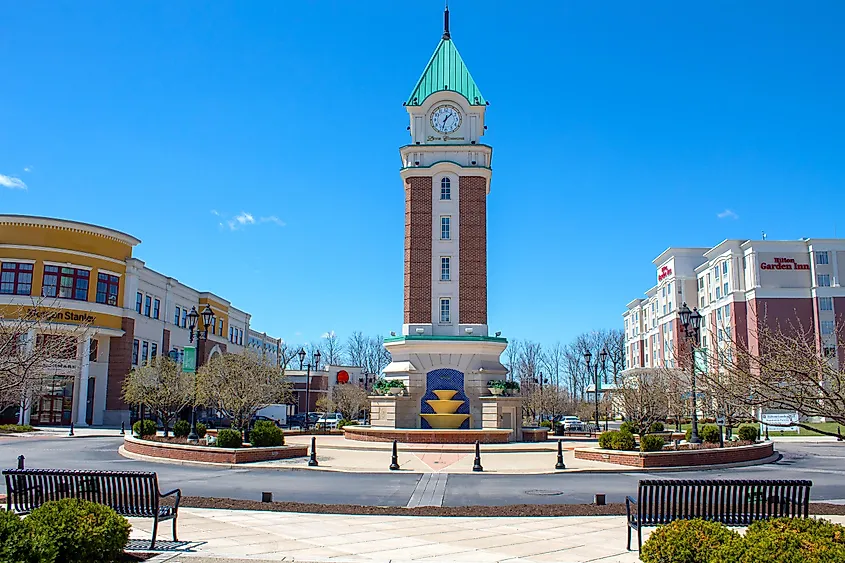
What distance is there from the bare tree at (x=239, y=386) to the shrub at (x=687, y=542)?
23233mm

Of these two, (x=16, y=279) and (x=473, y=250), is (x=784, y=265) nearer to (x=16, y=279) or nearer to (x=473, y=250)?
(x=473, y=250)

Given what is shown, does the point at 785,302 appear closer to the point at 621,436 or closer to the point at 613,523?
the point at 621,436

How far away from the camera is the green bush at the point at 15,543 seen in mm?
7555

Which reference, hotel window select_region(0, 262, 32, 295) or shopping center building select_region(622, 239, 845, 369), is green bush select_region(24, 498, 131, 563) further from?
shopping center building select_region(622, 239, 845, 369)

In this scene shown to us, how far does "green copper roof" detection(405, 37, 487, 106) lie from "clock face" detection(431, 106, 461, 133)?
3.29ft

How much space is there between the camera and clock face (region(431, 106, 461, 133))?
40.7 metres

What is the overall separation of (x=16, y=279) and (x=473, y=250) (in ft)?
112

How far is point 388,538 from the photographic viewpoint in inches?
436

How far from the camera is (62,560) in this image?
8055 millimetres

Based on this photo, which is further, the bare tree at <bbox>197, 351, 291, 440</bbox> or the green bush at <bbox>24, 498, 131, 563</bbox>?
the bare tree at <bbox>197, 351, 291, 440</bbox>

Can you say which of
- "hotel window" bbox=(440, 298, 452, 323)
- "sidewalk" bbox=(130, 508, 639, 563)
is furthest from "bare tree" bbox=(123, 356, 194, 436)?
"sidewalk" bbox=(130, 508, 639, 563)

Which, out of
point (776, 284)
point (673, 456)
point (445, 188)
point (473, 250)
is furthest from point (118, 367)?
point (776, 284)

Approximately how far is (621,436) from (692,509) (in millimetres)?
14597

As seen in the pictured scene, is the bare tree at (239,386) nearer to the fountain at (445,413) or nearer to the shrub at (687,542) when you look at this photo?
the fountain at (445,413)
